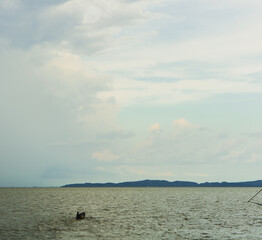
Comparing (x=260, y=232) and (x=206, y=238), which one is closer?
(x=206, y=238)

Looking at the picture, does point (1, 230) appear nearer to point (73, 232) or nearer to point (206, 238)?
point (73, 232)

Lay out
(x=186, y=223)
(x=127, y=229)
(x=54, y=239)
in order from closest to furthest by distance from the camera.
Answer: (x=54, y=239) < (x=127, y=229) < (x=186, y=223)

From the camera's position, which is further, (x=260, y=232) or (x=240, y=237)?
(x=260, y=232)

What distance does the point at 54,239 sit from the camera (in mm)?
46344

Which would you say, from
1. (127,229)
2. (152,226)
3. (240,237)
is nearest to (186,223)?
(152,226)

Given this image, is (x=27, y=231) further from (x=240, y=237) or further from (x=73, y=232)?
(x=240, y=237)

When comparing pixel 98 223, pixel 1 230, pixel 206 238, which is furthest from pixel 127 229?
pixel 1 230

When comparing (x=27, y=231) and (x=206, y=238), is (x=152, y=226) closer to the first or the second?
(x=206, y=238)

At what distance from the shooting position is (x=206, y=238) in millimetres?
46688

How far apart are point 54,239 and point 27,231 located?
29.3 ft

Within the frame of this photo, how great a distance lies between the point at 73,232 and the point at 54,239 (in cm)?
699

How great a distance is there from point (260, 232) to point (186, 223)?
1524 cm

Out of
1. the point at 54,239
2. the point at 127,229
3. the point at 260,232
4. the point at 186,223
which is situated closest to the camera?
the point at 54,239

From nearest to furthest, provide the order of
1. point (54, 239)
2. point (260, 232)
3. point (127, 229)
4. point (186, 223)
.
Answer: point (54, 239) → point (260, 232) → point (127, 229) → point (186, 223)
